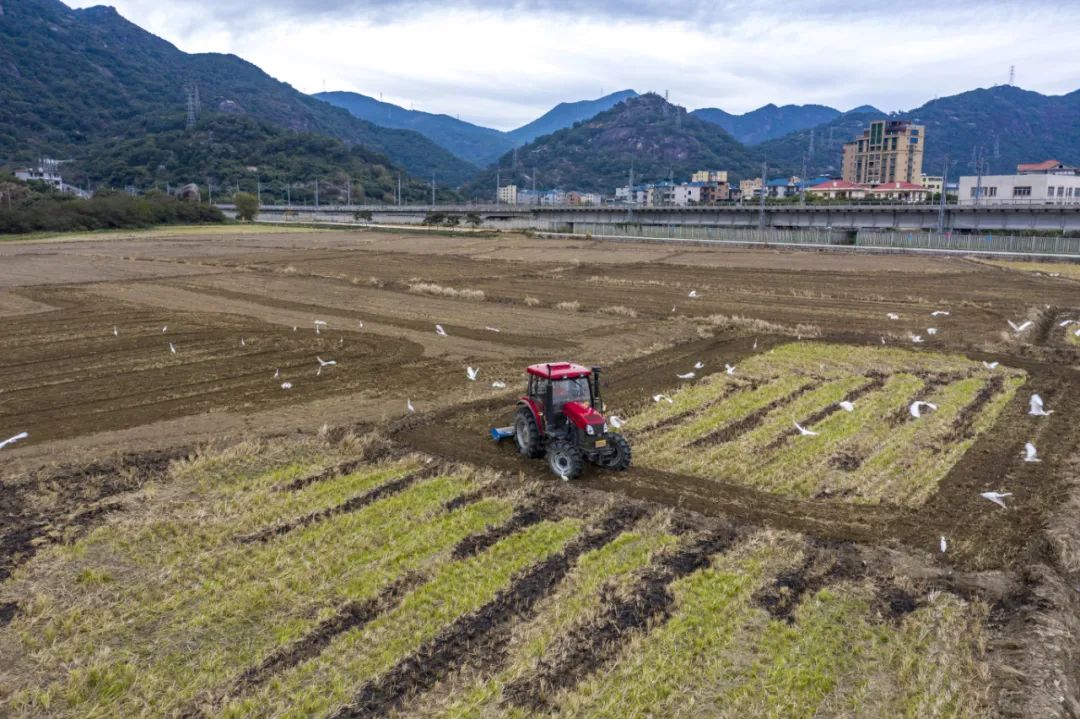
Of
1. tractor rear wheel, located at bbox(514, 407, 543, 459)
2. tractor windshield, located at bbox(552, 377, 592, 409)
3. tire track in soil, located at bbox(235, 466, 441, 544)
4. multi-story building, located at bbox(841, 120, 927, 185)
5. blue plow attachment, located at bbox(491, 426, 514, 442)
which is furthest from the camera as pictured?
multi-story building, located at bbox(841, 120, 927, 185)

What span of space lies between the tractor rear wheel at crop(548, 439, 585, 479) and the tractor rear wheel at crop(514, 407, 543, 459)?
636 millimetres

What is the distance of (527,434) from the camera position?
1373cm

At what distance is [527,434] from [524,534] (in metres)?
3.17

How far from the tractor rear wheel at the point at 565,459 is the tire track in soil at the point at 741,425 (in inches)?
120

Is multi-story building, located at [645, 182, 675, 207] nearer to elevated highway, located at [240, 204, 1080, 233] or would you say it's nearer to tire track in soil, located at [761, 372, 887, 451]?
elevated highway, located at [240, 204, 1080, 233]

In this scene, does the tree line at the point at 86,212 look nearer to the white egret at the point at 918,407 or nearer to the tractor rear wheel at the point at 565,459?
the tractor rear wheel at the point at 565,459

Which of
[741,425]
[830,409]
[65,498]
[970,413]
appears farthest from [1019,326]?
[65,498]

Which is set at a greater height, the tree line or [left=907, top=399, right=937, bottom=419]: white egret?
the tree line

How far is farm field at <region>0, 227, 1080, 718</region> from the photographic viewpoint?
752cm

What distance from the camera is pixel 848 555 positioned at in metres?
10.1

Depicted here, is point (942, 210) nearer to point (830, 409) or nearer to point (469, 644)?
point (830, 409)

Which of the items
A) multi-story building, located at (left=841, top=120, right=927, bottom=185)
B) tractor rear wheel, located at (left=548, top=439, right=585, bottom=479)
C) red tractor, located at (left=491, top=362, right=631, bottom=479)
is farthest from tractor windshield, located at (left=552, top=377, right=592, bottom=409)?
multi-story building, located at (left=841, top=120, right=927, bottom=185)

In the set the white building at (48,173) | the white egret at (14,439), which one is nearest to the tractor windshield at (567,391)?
the white egret at (14,439)

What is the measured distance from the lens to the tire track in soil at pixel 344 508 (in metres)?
10.7
